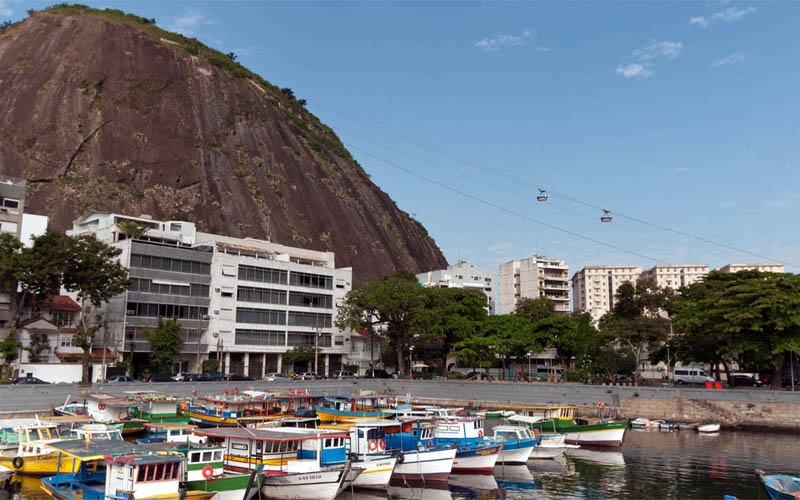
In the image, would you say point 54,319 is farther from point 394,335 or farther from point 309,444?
point 309,444

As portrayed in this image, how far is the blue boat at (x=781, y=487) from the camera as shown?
90.7 ft

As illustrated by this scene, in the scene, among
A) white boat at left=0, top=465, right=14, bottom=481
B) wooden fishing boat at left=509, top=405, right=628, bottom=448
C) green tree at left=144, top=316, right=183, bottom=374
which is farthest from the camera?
green tree at left=144, top=316, right=183, bottom=374

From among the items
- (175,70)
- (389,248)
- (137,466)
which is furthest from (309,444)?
(175,70)

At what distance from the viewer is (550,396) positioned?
68562mm

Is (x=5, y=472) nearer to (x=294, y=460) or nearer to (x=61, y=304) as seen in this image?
(x=294, y=460)

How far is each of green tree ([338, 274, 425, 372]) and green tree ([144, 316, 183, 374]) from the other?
20.9 metres

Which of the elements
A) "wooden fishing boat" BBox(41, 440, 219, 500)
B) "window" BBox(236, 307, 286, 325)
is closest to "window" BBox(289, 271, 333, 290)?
"window" BBox(236, 307, 286, 325)

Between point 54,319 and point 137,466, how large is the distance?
6217 cm

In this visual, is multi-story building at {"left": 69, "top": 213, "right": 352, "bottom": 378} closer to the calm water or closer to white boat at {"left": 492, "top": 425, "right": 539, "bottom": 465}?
white boat at {"left": 492, "top": 425, "right": 539, "bottom": 465}

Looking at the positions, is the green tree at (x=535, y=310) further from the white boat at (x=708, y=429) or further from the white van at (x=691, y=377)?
the white boat at (x=708, y=429)

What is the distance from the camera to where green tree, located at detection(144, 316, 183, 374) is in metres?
80.6

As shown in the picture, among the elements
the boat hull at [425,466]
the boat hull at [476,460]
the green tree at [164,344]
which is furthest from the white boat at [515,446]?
the green tree at [164,344]

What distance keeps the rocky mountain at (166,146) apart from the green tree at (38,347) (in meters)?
54.5

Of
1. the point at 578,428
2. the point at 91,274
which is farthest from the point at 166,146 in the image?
the point at 578,428
